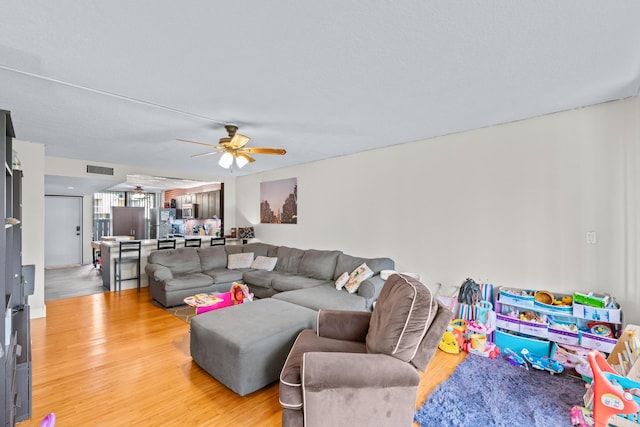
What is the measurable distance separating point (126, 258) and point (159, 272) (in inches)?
57.1

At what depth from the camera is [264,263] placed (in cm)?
531

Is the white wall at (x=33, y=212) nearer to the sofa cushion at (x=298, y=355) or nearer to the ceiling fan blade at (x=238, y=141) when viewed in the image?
the ceiling fan blade at (x=238, y=141)

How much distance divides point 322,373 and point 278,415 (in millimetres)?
729

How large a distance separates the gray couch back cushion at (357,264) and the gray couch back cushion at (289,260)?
840mm

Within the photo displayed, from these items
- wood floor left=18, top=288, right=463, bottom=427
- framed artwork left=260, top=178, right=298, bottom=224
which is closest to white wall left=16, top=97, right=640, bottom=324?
framed artwork left=260, top=178, right=298, bottom=224

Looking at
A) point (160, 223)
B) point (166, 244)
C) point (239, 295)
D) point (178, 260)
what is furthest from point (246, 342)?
point (160, 223)

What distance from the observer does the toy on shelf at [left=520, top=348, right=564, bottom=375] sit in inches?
101

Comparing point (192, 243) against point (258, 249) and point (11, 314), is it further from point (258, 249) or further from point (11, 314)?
point (11, 314)

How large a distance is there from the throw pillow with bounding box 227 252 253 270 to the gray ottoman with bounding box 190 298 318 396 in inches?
104

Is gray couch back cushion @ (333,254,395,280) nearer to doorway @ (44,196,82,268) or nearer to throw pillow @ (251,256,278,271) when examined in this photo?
throw pillow @ (251,256,278,271)

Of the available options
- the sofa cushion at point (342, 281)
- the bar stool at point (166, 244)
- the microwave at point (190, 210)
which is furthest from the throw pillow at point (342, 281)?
the microwave at point (190, 210)

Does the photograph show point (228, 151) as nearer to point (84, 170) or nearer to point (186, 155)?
point (186, 155)

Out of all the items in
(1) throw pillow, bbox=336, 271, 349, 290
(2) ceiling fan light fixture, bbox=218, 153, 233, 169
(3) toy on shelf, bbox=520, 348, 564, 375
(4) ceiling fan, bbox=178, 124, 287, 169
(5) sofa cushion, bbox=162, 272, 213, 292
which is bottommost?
(3) toy on shelf, bbox=520, 348, 564, 375

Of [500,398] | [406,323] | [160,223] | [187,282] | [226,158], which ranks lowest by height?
[500,398]
